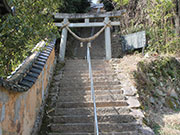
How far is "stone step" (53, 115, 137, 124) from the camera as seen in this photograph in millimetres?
3545

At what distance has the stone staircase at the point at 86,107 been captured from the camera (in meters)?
3.33

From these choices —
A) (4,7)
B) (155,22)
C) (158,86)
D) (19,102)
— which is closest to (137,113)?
(158,86)

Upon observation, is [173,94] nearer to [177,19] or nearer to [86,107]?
[86,107]

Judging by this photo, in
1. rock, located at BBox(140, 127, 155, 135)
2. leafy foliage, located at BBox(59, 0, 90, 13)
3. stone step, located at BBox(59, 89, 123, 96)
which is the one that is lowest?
rock, located at BBox(140, 127, 155, 135)

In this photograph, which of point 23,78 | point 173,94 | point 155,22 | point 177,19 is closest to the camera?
point 23,78

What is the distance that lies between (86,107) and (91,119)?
436 mm

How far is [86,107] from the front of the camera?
12.9ft

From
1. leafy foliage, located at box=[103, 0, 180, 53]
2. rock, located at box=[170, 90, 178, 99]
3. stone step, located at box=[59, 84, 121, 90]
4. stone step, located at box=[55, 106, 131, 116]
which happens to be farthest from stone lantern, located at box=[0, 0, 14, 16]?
leafy foliage, located at box=[103, 0, 180, 53]

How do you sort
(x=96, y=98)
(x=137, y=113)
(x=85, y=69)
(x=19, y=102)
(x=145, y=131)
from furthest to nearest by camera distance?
(x=85, y=69), (x=96, y=98), (x=137, y=113), (x=145, y=131), (x=19, y=102)

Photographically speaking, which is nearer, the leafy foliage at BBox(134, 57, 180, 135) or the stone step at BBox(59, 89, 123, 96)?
the stone step at BBox(59, 89, 123, 96)

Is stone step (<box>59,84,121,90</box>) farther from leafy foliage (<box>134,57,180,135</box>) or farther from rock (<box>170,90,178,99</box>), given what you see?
rock (<box>170,90,178,99</box>)

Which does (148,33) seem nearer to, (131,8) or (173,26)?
(173,26)

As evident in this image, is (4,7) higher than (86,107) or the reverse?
higher

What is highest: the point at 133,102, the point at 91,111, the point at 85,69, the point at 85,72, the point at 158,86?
the point at 85,69
